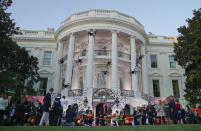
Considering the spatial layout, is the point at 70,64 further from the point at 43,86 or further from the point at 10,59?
the point at 43,86

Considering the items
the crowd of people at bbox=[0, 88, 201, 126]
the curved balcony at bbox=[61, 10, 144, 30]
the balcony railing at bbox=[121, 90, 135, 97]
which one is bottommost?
the crowd of people at bbox=[0, 88, 201, 126]

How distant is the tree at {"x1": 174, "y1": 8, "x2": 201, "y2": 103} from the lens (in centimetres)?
1377

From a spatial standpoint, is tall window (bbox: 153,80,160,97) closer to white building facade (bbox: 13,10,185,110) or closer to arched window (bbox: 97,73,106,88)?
white building facade (bbox: 13,10,185,110)

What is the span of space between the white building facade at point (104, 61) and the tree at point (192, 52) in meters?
4.18

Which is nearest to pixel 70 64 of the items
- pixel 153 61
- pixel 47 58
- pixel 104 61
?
pixel 104 61

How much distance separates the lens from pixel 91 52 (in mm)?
16938

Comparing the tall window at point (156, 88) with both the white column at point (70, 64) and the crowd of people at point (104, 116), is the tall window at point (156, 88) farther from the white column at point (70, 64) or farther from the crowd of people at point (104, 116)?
the white column at point (70, 64)

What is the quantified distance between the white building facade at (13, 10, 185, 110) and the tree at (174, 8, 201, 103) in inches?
165

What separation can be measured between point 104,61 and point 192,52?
869cm

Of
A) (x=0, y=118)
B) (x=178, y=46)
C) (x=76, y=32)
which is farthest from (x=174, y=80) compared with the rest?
(x=0, y=118)

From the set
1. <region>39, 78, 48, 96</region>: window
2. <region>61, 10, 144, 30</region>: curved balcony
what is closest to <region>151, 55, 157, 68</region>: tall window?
<region>61, 10, 144, 30</region>: curved balcony

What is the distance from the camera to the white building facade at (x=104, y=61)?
15727 mm

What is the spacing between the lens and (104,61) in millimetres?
19234

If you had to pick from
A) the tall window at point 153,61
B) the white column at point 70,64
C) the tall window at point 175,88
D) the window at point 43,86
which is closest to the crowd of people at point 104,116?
the white column at point 70,64
